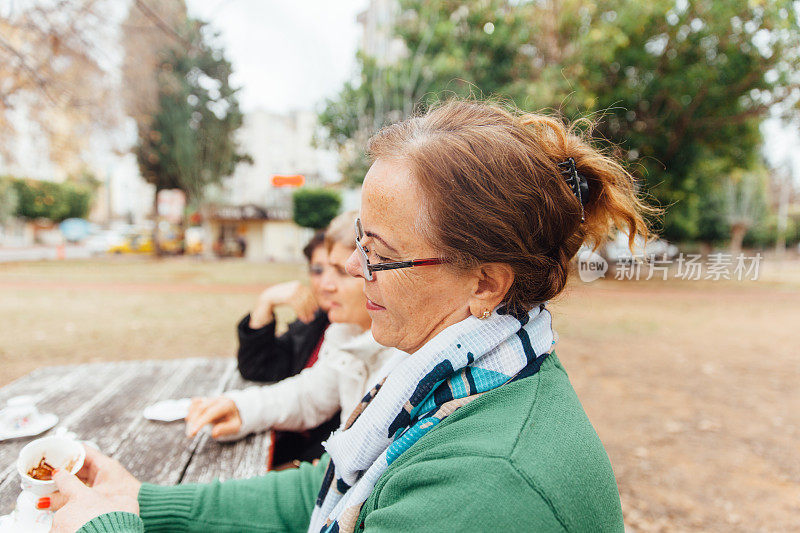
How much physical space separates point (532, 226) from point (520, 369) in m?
0.28

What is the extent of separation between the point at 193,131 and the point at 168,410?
82.2 feet

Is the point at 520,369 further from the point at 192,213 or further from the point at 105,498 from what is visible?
the point at 192,213

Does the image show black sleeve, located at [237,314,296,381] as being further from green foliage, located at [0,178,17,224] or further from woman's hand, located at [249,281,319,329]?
green foliage, located at [0,178,17,224]

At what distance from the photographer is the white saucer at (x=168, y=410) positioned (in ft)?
6.23

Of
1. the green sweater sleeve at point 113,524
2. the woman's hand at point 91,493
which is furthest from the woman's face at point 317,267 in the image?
the green sweater sleeve at point 113,524

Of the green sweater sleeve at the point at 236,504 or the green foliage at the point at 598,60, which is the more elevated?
the green foliage at the point at 598,60

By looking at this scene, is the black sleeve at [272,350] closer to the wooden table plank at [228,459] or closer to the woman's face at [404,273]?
the wooden table plank at [228,459]

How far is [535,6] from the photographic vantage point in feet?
30.3

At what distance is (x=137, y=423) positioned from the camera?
6.15 ft

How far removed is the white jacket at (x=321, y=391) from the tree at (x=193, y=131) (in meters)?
23.7

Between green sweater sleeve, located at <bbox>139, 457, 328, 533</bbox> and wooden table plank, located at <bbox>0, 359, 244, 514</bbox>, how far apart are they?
0.70 ft

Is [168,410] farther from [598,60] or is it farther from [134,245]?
[134,245]

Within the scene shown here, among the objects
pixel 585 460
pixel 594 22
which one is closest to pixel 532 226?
Result: pixel 585 460

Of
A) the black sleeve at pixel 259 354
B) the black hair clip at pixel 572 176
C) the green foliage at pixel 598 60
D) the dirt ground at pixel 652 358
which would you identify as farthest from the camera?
the green foliage at pixel 598 60
